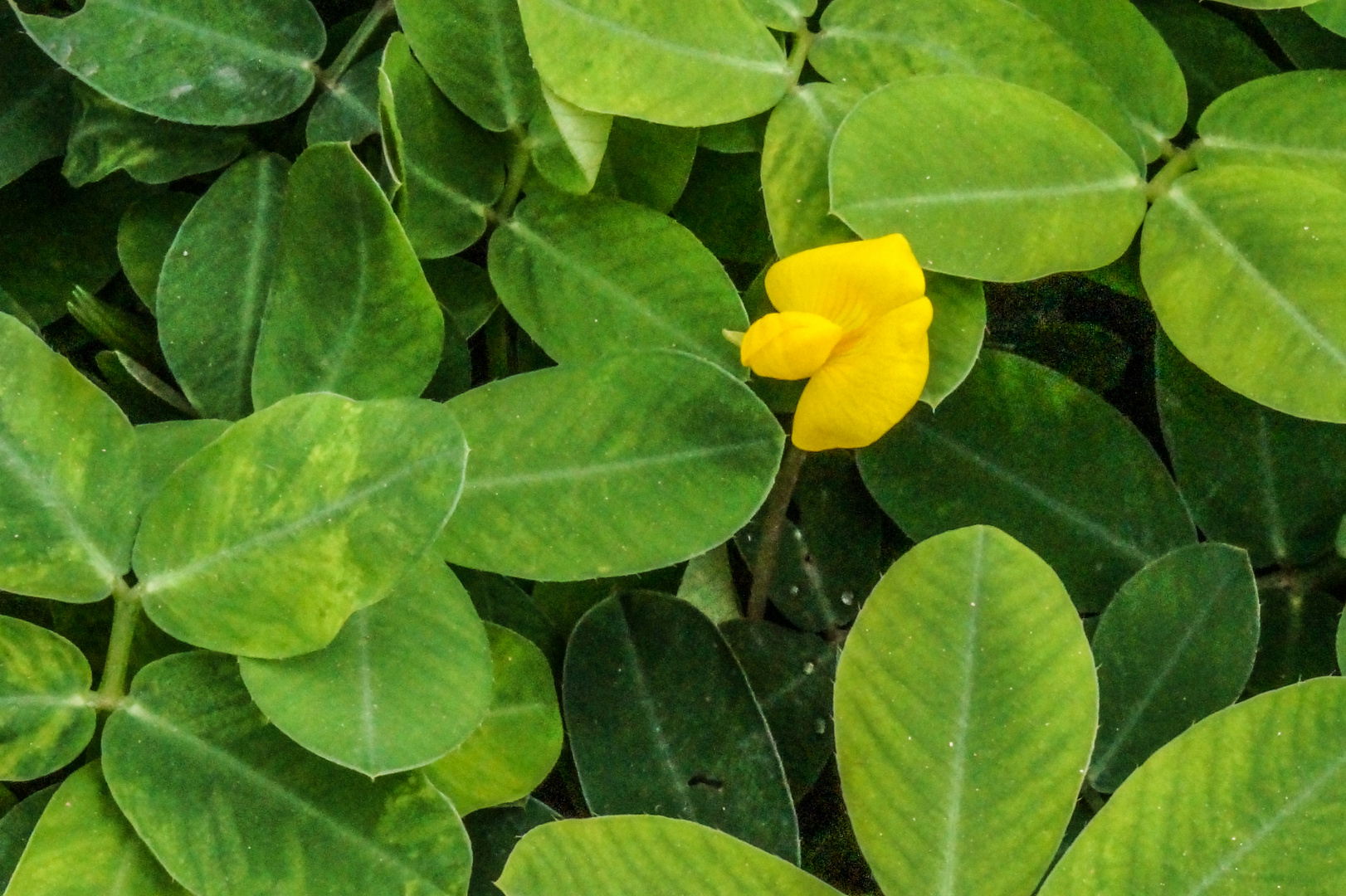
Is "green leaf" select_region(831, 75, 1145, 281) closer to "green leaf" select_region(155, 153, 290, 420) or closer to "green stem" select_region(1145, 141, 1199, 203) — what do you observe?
"green stem" select_region(1145, 141, 1199, 203)

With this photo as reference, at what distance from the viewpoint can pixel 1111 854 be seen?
0.74 meters

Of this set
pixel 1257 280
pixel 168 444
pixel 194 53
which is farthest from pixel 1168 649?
pixel 194 53

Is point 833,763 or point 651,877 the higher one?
point 651,877

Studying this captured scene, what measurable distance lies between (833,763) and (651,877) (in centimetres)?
29

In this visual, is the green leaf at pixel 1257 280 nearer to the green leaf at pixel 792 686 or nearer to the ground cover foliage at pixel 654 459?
the ground cover foliage at pixel 654 459

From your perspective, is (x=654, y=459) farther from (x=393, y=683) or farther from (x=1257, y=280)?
(x=1257, y=280)

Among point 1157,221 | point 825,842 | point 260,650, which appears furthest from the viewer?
point 825,842

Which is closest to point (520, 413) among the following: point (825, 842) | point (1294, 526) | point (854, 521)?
point (854, 521)

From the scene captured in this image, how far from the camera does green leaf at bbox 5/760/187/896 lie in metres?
0.70

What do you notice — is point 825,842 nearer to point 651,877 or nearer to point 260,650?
point 651,877

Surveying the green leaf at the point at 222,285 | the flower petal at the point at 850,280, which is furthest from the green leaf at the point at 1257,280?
the green leaf at the point at 222,285

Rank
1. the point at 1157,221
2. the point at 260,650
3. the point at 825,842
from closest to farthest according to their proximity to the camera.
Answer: the point at 260,650, the point at 1157,221, the point at 825,842

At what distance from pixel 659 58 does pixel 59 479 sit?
501mm

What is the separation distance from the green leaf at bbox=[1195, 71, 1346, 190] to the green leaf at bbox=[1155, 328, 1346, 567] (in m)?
0.16
